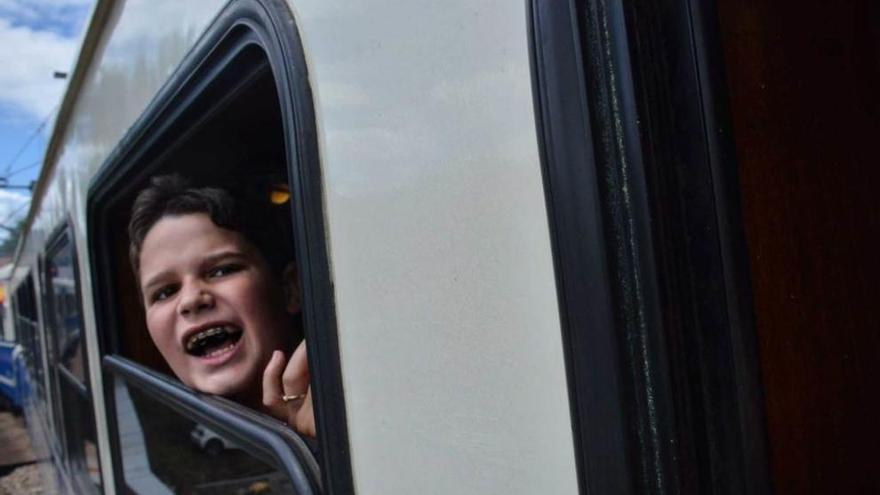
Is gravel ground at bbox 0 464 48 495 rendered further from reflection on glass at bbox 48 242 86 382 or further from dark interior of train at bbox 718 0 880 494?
dark interior of train at bbox 718 0 880 494

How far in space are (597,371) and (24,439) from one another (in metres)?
14.3

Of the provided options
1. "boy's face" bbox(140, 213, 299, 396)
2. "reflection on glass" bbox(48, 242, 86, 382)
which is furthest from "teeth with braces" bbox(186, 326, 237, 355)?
"reflection on glass" bbox(48, 242, 86, 382)

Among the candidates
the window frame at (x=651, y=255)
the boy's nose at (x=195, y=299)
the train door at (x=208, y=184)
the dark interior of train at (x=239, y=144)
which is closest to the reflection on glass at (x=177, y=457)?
the train door at (x=208, y=184)

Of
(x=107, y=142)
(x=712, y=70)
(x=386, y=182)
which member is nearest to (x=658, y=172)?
(x=712, y=70)

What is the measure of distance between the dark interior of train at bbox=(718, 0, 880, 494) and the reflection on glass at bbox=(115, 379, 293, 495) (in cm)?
77

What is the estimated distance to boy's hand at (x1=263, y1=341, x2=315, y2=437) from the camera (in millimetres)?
1195

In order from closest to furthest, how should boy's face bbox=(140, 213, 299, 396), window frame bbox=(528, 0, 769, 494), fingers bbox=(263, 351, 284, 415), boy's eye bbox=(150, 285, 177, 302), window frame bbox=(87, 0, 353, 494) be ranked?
window frame bbox=(528, 0, 769, 494), window frame bbox=(87, 0, 353, 494), fingers bbox=(263, 351, 284, 415), boy's face bbox=(140, 213, 299, 396), boy's eye bbox=(150, 285, 177, 302)

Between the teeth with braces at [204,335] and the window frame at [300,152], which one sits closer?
the window frame at [300,152]

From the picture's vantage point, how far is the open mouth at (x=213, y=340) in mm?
1495

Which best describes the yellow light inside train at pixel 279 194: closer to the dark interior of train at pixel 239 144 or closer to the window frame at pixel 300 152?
the dark interior of train at pixel 239 144

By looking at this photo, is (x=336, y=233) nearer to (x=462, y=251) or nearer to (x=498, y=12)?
(x=462, y=251)

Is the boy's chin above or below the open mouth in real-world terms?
below

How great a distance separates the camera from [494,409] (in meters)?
0.70

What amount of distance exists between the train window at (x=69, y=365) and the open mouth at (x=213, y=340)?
1582 millimetres
